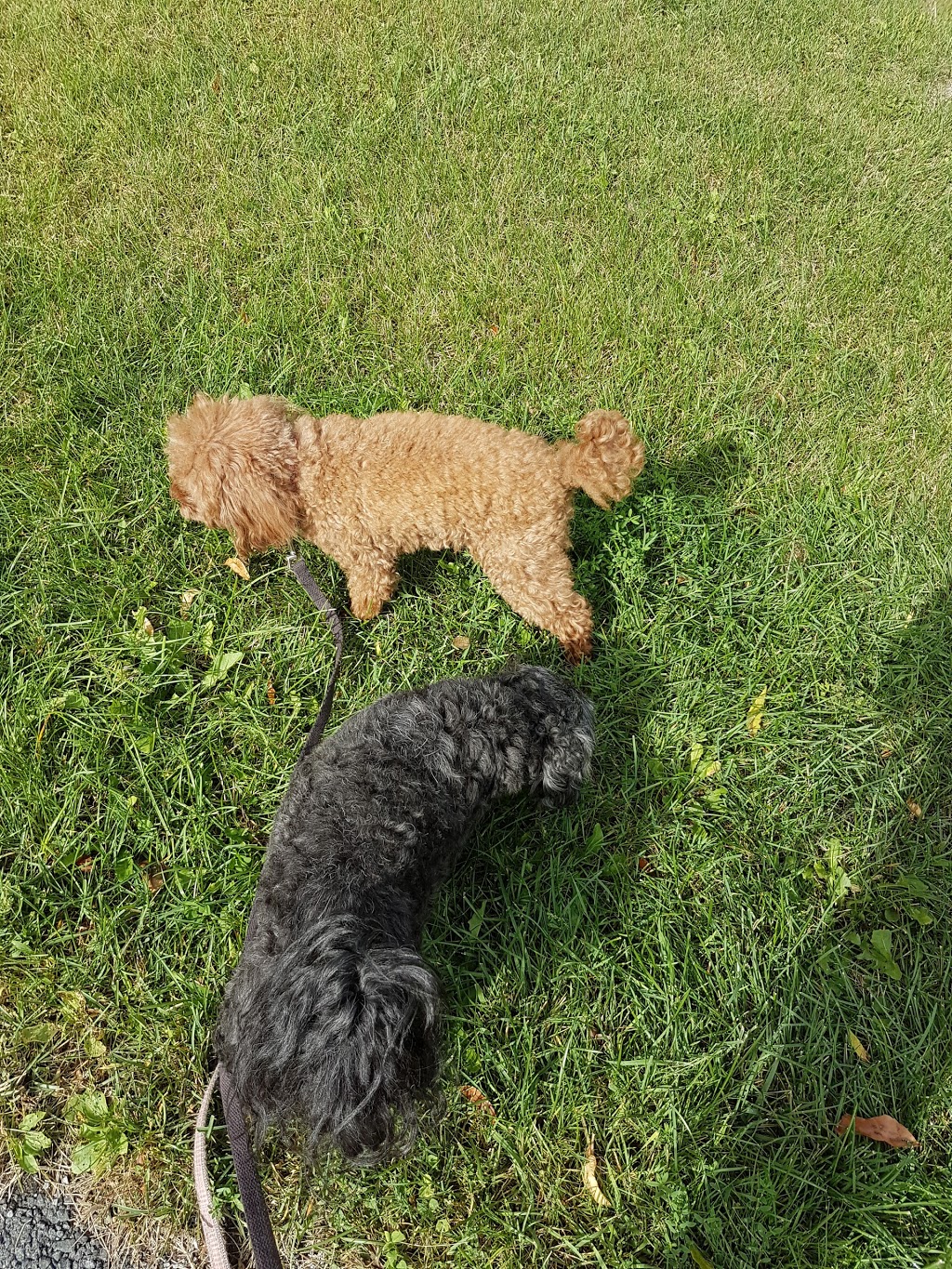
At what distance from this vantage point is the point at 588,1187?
240 centimetres

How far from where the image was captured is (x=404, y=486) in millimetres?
3053

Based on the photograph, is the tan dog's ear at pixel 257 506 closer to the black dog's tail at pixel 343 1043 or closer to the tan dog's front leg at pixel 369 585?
the tan dog's front leg at pixel 369 585

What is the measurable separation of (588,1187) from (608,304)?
15.1ft

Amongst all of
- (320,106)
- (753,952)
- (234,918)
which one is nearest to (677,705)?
(753,952)

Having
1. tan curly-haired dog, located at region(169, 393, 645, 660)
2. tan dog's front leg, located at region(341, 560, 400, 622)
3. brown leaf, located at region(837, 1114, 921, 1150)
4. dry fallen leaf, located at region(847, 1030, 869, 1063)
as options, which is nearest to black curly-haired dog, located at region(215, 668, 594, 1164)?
tan curly-haired dog, located at region(169, 393, 645, 660)

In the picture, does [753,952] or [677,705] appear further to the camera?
[677,705]

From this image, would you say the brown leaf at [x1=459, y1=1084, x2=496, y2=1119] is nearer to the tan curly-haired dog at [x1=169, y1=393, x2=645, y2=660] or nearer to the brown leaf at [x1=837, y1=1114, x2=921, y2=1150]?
the brown leaf at [x1=837, y1=1114, x2=921, y2=1150]

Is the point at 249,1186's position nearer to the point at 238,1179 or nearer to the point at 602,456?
the point at 238,1179

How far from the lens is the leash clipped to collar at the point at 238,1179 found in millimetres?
1698

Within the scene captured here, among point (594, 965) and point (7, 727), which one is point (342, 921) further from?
point (7, 727)

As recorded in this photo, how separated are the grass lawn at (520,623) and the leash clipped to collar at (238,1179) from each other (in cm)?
16

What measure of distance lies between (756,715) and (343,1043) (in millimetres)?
2356


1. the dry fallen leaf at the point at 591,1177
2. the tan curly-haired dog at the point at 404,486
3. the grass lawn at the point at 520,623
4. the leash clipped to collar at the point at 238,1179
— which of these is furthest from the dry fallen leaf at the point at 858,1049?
the leash clipped to collar at the point at 238,1179

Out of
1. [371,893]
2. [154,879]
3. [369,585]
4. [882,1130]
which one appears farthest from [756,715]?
[154,879]
